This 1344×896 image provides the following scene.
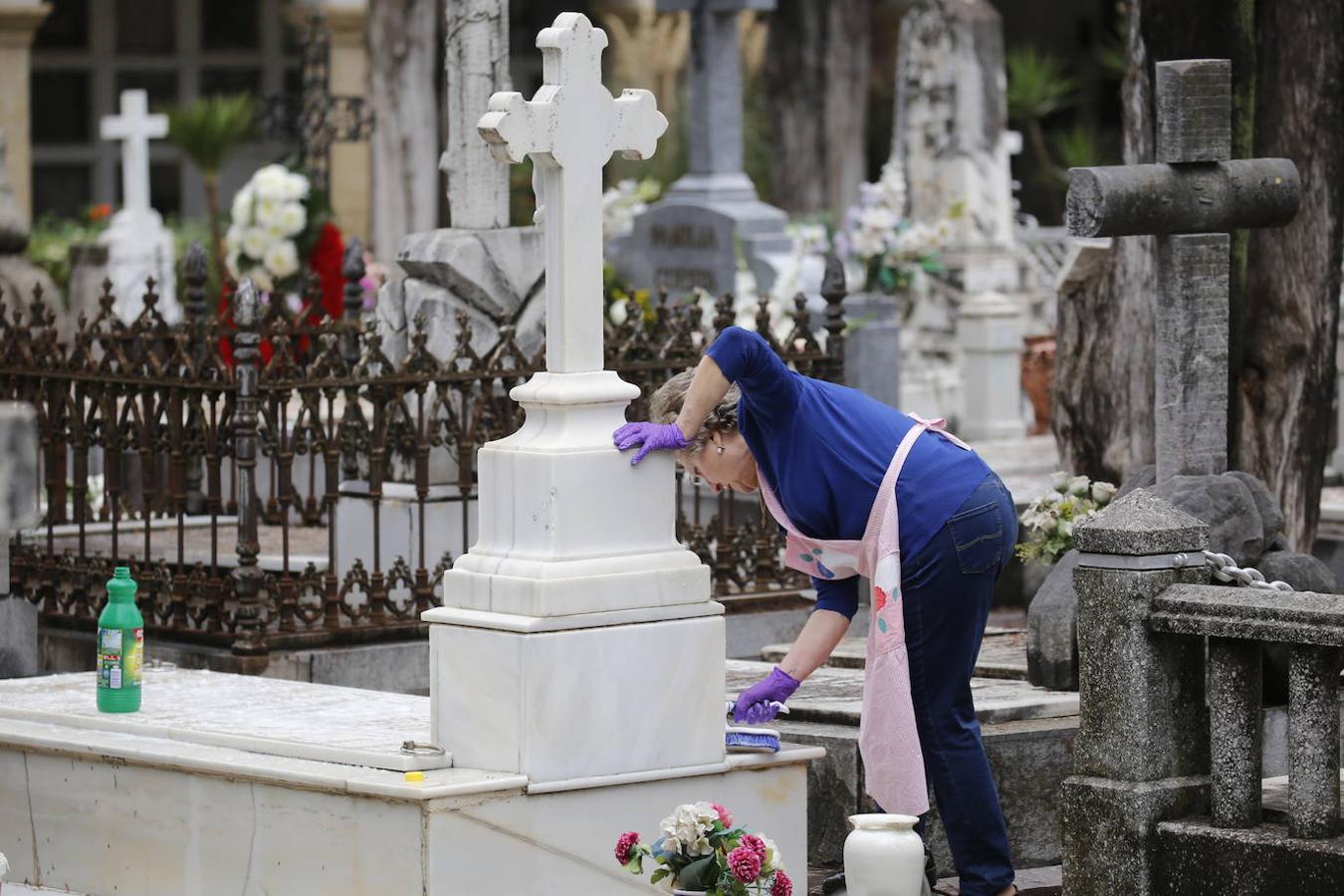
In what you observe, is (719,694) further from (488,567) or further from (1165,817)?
(1165,817)

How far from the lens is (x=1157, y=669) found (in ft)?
23.0

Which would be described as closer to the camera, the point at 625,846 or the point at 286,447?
the point at 625,846

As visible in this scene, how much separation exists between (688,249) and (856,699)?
11.4m

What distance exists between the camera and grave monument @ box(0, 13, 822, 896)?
653 centimetres

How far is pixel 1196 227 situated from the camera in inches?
326

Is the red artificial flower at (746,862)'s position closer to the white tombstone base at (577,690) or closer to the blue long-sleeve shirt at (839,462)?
the white tombstone base at (577,690)

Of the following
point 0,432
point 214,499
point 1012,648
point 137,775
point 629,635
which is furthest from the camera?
point 214,499

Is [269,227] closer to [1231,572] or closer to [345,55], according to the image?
[345,55]

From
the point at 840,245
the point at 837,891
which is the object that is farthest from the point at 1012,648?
the point at 840,245

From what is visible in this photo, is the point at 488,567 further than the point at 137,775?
No

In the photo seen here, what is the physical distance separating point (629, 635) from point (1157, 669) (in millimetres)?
1319

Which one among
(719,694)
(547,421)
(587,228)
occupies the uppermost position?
(587,228)

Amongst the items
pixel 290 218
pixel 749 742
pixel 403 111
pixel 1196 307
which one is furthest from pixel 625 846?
pixel 403 111

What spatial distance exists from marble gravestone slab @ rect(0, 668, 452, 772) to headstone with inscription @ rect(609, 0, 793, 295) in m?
11.0
